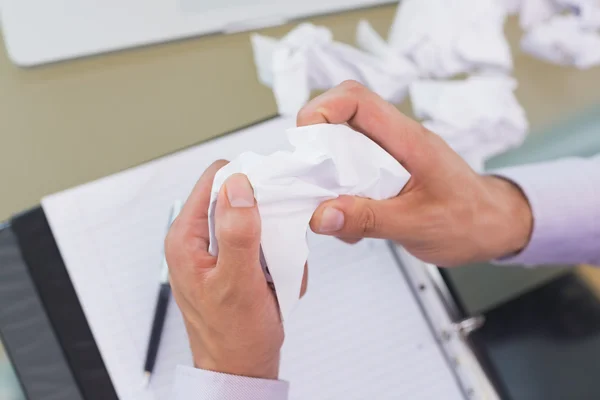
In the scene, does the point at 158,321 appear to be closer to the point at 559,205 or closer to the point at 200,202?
the point at 200,202

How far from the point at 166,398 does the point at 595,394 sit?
401 mm

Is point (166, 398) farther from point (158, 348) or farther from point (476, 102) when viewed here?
point (476, 102)

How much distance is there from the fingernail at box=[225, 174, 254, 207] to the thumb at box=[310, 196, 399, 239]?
46mm

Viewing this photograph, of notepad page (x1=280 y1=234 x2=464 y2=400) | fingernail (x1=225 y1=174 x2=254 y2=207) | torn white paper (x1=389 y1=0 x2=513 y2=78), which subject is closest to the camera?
fingernail (x1=225 y1=174 x2=254 y2=207)

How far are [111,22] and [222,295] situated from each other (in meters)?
0.26

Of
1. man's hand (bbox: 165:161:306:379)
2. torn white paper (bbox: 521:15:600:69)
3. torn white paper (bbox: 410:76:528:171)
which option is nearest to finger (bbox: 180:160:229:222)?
man's hand (bbox: 165:161:306:379)

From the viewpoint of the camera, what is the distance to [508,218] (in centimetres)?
41

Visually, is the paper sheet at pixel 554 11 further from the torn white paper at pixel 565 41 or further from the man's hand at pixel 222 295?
the man's hand at pixel 222 295

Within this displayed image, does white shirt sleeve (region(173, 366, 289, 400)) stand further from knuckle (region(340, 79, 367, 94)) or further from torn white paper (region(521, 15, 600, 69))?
torn white paper (region(521, 15, 600, 69))

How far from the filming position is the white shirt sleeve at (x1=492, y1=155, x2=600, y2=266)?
0.43 meters

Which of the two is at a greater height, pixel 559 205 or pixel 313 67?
pixel 313 67

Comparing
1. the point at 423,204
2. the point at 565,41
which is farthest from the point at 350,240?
the point at 565,41

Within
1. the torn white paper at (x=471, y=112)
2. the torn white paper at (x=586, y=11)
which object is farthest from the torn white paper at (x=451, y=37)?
the torn white paper at (x=586, y=11)

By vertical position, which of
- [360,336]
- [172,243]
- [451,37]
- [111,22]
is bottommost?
[360,336]
